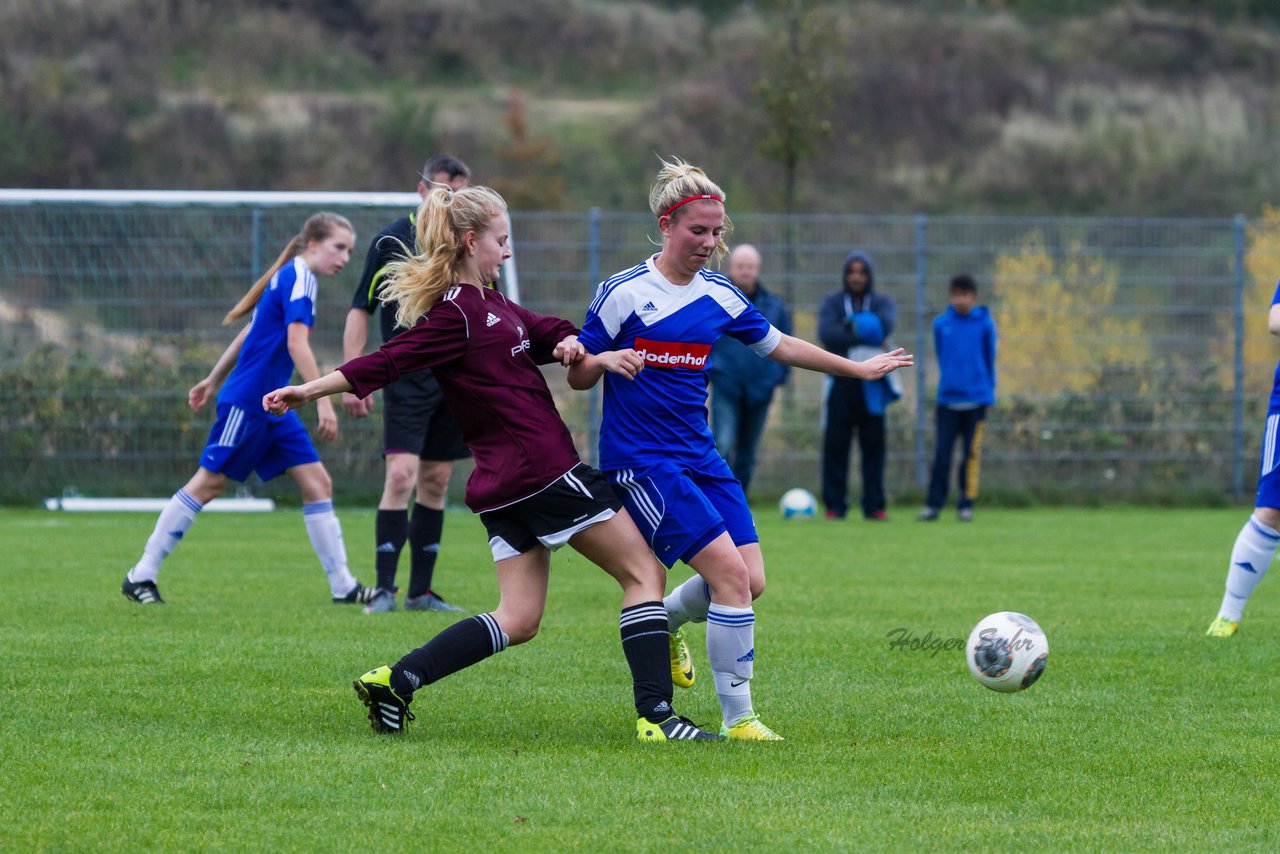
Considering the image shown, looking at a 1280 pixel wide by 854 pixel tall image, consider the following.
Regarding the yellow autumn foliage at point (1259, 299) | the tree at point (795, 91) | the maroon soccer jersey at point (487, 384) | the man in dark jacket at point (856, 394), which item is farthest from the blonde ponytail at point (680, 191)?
the tree at point (795, 91)

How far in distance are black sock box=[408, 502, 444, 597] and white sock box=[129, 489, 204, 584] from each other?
109 centimetres

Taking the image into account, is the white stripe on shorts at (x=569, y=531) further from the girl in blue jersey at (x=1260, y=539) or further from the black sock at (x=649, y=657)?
the girl in blue jersey at (x=1260, y=539)

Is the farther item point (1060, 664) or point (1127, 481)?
point (1127, 481)

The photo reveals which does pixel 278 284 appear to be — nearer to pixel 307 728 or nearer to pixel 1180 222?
pixel 307 728

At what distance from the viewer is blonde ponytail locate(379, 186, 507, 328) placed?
16.1 feet

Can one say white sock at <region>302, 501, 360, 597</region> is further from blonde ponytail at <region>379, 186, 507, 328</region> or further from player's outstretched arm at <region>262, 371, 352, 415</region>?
player's outstretched arm at <region>262, 371, 352, 415</region>

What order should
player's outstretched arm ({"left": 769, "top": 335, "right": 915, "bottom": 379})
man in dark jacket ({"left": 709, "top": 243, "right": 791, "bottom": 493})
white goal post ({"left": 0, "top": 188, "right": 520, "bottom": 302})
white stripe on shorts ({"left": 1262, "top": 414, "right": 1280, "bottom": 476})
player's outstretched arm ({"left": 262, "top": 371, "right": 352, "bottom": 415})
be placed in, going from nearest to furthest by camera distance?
player's outstretched arm ({"left": 262, "top": 371, "right": 352, "bottom": 415}) → player's outstretched arm ({"left": 769, "top": 335, "right": 915, "bottom": 379}) → white stripe on shorts ({"left": 1262, "top": 414, "right": 1280, "bottom": 476}) → man in dark jacket ({"left": 709, "top": 243, "right": 791, "bottom": 493}) → white goal post ({"left": 0, "top": 188, "right": 520, "bottom": 302})

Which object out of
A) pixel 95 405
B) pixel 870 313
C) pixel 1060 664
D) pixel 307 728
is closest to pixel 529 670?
pixel 307 728

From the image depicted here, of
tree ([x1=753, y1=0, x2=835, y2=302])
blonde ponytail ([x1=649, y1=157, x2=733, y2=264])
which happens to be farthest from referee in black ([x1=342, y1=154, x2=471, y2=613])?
tree ([x1=753, y1=0, x2=835, y2=302])

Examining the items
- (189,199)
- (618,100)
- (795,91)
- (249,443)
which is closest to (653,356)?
(249,443)

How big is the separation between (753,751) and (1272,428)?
3333mm

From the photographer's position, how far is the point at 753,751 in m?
4.63

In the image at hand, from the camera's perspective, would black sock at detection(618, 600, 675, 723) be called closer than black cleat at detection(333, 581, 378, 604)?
Yes

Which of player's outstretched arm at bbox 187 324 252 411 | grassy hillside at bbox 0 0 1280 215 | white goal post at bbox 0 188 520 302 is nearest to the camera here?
player's outstretched arm at bbox 187 324 252 411
